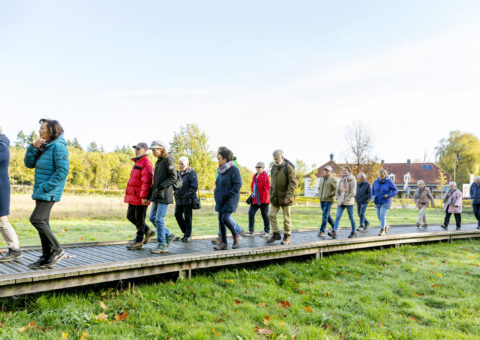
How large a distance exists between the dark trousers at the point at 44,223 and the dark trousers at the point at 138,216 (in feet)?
5.66

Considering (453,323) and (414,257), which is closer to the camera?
(453,323)

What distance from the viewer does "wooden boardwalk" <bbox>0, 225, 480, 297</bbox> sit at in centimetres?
470

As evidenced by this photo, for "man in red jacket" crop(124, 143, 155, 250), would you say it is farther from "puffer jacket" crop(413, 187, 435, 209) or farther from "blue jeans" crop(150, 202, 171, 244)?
"puffer jacket" crop(413, 187, 435, 209)

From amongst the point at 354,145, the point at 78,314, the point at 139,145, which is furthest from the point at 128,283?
the point at 354,145

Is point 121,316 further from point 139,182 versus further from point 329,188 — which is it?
point 329,188

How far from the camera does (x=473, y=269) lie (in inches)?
307

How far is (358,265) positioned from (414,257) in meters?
2.12

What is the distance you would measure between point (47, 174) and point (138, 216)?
2.13 meters

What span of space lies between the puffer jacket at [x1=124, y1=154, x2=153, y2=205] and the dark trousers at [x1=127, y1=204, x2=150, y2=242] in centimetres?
16

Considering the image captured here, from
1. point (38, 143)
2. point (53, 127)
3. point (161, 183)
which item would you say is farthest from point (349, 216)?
point (38, 143)

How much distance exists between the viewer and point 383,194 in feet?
33.9

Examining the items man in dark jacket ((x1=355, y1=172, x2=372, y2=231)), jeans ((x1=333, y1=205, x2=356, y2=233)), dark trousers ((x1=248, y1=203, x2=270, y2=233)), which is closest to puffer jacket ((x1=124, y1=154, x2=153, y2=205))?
dark trousers ((x1=248, y1=203, x2=270, y2=233))

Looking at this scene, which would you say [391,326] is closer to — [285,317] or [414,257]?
[285,317]

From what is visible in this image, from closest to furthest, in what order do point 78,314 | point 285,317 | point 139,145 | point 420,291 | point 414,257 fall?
point 78,314 → point 285,317 → point 420,291 → point 139,145 → point 414,257
